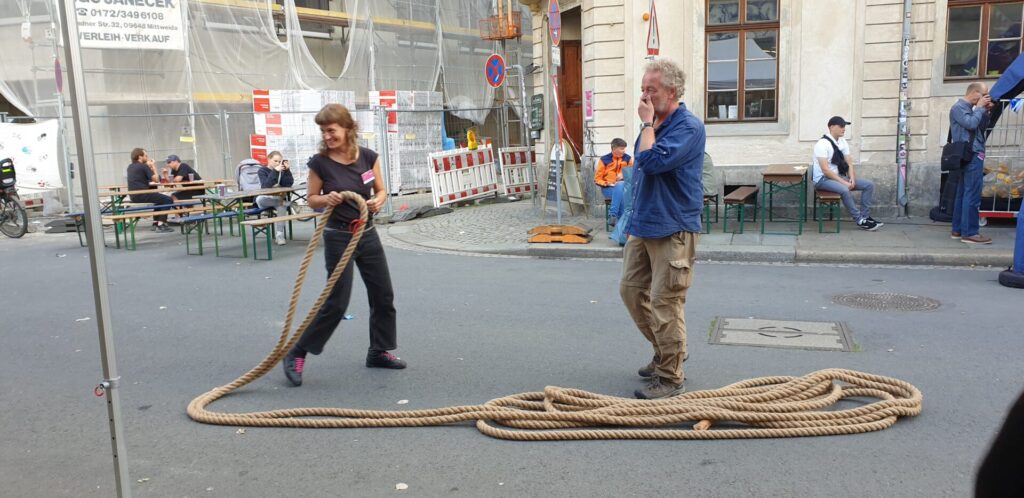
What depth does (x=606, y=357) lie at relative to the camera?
239 inches

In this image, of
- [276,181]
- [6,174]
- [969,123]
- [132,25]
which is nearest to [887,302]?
[969,123]

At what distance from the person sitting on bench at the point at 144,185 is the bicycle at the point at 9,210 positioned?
1.80 meters

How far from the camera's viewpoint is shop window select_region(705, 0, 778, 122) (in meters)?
13.1

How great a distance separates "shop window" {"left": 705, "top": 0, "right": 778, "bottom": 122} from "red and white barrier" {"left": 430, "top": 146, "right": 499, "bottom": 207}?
532 cm

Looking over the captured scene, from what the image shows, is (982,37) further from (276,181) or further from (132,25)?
(132,25)

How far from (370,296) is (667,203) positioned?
220 centimetres

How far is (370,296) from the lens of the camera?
19.3ft

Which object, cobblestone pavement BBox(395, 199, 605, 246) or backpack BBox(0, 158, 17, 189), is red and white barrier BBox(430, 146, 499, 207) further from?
backpack BBox(0, 158, 17, 189)

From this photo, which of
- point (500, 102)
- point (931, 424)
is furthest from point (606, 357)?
point (500, 102)

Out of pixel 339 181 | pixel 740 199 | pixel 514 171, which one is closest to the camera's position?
pixel 339 181

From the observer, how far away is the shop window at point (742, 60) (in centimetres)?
1305

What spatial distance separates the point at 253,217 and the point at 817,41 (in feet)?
30.7

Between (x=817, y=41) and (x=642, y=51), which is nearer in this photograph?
(x=817, y=41)

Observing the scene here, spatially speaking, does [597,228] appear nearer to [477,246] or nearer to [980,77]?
[477,246]
